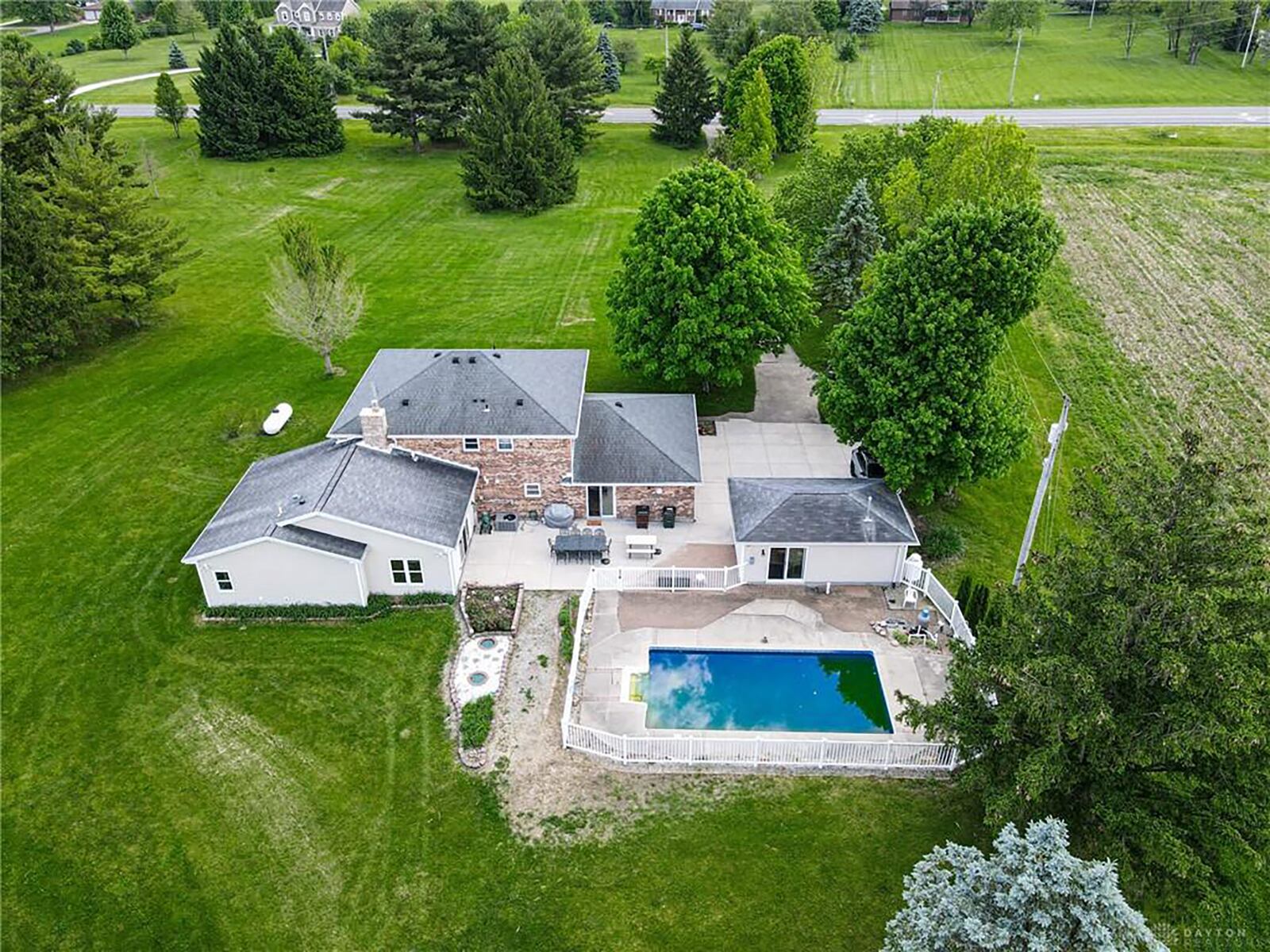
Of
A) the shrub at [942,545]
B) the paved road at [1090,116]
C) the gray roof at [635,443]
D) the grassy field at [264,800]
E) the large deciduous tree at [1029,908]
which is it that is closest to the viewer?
the large deciduous tree at [1029,908]

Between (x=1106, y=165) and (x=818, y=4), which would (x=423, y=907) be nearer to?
(x=1106, y=165)

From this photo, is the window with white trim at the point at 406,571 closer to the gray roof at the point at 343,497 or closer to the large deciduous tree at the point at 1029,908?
the gray roof at the point at 343,497

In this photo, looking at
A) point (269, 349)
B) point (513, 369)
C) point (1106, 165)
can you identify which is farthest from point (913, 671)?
point (1106, 165)

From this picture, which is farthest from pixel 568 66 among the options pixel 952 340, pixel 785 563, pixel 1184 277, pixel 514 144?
pixel 785 563

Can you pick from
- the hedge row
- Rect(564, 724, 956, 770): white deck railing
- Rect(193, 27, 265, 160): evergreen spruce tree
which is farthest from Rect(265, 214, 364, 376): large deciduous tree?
Rect(193, 27, 265, 160): evergreen spruce tree

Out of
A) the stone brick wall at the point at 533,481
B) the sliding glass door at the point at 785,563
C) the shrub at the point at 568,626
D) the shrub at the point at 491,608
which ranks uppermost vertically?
the stone brick wall at the point at 533,481

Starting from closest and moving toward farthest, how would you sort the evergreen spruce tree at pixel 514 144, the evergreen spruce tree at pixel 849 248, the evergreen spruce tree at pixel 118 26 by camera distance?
the evergreen spruce tree at pixel 849 248
the evergreen spruce tree at pixel 514 144
the evergreen spruce tree at pixel 118 26

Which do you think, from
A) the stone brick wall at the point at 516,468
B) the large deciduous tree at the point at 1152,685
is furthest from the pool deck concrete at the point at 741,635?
the large deciduous tree at the point at 1152,685

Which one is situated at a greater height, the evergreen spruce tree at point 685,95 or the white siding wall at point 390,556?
the evergreen spruce tree at point 685,95
